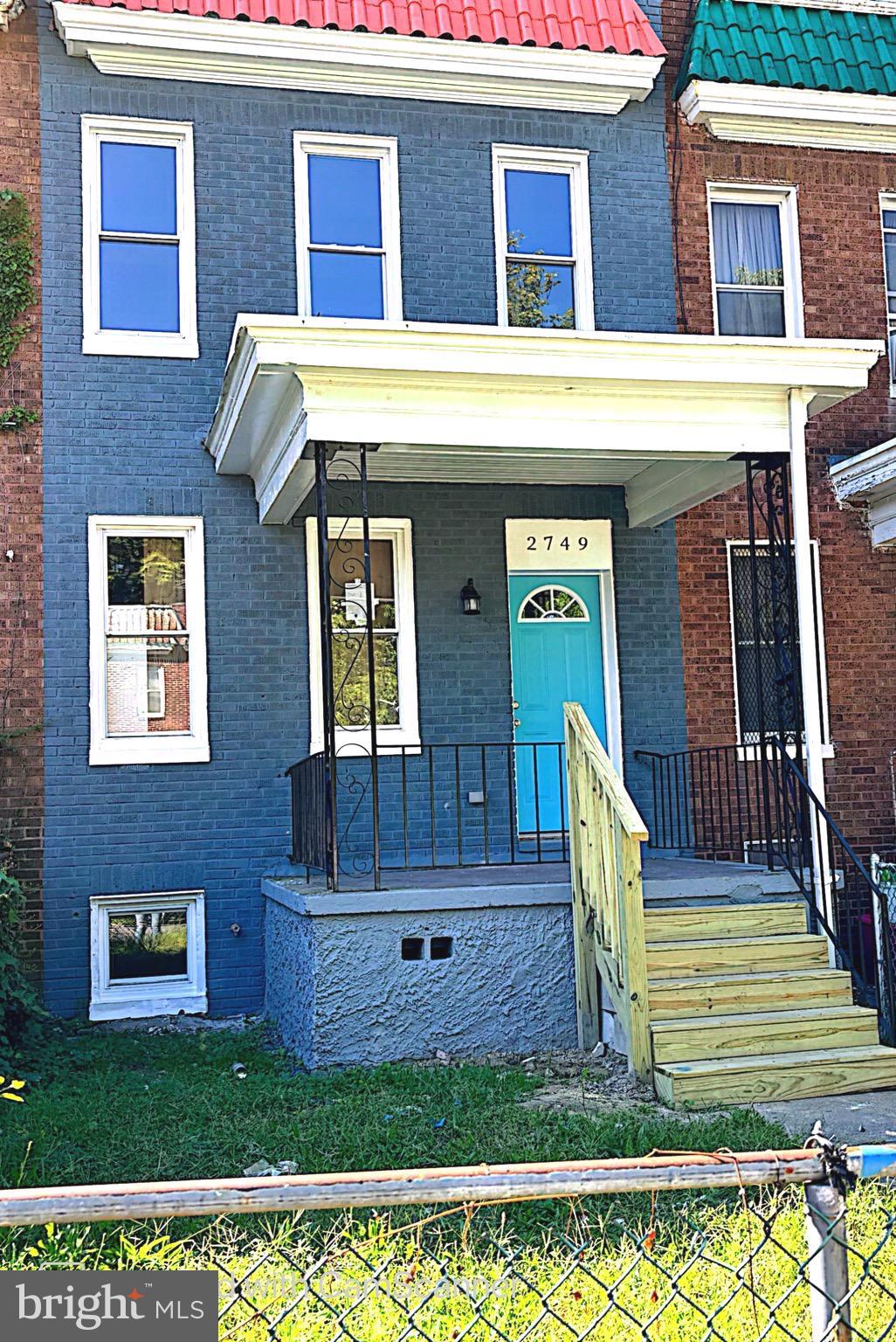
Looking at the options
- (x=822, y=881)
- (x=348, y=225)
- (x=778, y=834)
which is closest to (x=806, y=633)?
(x=822, y=881)

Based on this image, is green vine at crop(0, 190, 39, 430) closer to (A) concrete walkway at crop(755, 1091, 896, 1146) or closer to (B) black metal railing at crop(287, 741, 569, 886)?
(B) black metal railing at crop(287, 741, 569, 886)

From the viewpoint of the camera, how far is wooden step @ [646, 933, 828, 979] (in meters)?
Answer: 7.36

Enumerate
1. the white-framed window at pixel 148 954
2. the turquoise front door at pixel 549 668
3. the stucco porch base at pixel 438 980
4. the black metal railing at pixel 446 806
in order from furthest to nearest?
1. the turquoise front door at pixel 549 668
2. the black metal railing at pixel 446 806
3. the white-framed window at pixel 148 954
4. the stucco porch base at pixel 438 980

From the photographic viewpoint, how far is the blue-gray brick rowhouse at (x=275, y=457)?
31.5ft

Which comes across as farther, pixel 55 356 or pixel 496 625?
pixel 496 625

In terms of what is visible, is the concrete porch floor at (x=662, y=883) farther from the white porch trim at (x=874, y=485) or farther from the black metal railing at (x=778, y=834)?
the white porch trim at (x=874, y=485)

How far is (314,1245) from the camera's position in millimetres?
4617

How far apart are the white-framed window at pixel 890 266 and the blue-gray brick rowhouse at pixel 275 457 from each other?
226cm

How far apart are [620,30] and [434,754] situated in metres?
6.34

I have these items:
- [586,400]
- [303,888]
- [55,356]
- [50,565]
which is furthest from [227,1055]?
[55,356]

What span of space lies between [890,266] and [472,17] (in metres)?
4.48

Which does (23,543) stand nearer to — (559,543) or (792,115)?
(559,543)

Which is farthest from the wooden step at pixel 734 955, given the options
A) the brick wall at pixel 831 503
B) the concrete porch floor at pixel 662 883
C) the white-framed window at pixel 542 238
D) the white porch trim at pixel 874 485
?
the white-framed window at pixel 542 238

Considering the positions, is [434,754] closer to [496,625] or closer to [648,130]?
[496,625]
